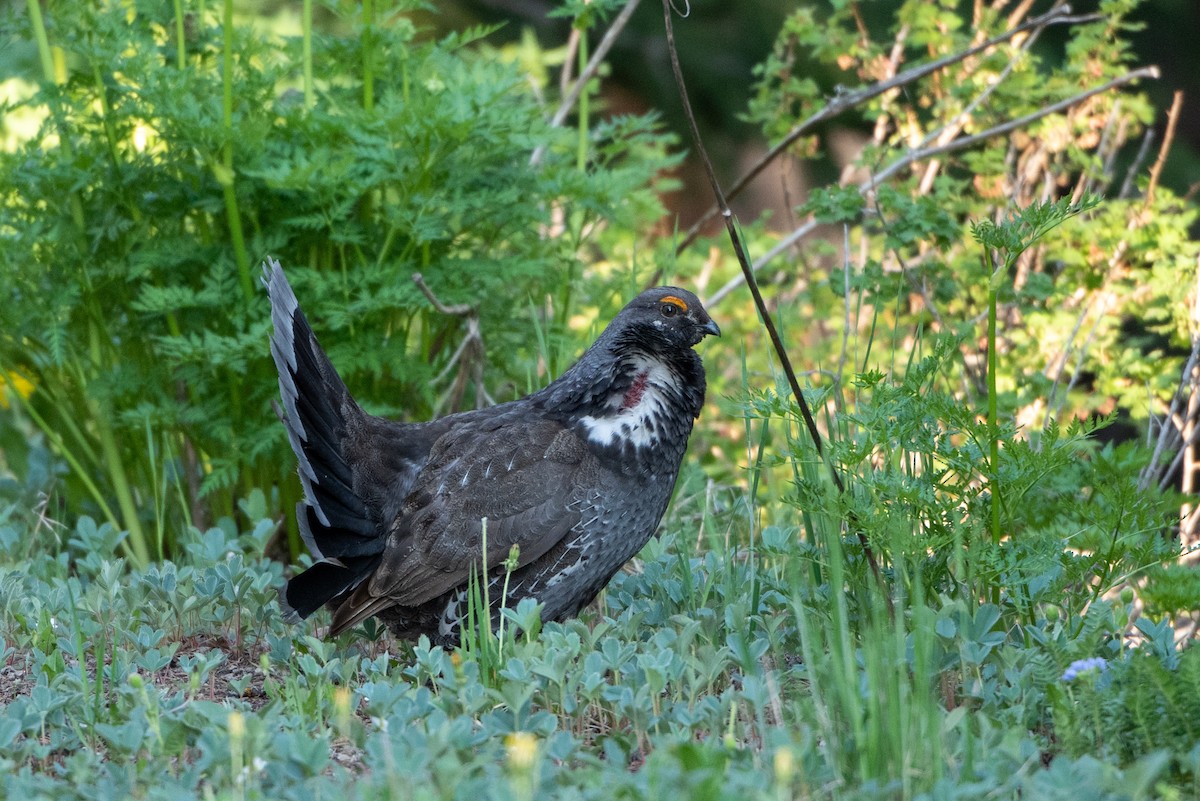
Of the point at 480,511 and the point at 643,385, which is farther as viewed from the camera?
the point at 643,385

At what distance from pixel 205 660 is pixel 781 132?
3518 millimetres

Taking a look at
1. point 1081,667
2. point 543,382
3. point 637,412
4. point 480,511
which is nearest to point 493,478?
point 480,511

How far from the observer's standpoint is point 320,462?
149 inches

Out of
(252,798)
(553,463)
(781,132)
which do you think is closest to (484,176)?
(553,463)

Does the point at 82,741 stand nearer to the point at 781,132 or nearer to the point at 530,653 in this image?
the point at 530,653

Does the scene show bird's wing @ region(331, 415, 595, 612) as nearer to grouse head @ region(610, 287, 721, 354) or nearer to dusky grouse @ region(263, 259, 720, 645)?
dusky grouse @ region(263, 259, 720, 645)

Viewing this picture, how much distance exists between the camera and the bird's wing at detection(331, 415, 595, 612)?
11.9 ft

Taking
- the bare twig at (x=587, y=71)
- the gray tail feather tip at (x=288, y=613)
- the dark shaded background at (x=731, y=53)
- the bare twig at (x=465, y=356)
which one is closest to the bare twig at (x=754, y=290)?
the bare twig at (x=465, y=356)

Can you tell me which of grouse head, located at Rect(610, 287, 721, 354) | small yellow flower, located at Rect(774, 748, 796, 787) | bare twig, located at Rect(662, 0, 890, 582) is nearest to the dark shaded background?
Result: grouse head, located at Rect(610, 287, 721, 354)

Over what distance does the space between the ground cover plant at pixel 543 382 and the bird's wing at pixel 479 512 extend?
26cm

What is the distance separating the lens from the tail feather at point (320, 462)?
143 inches

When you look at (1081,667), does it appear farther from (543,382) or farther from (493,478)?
(543,382)

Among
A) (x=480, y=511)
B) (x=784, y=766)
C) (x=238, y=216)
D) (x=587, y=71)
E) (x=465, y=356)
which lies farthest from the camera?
(x=587, y=71)

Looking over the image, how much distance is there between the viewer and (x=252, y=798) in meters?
2.38
